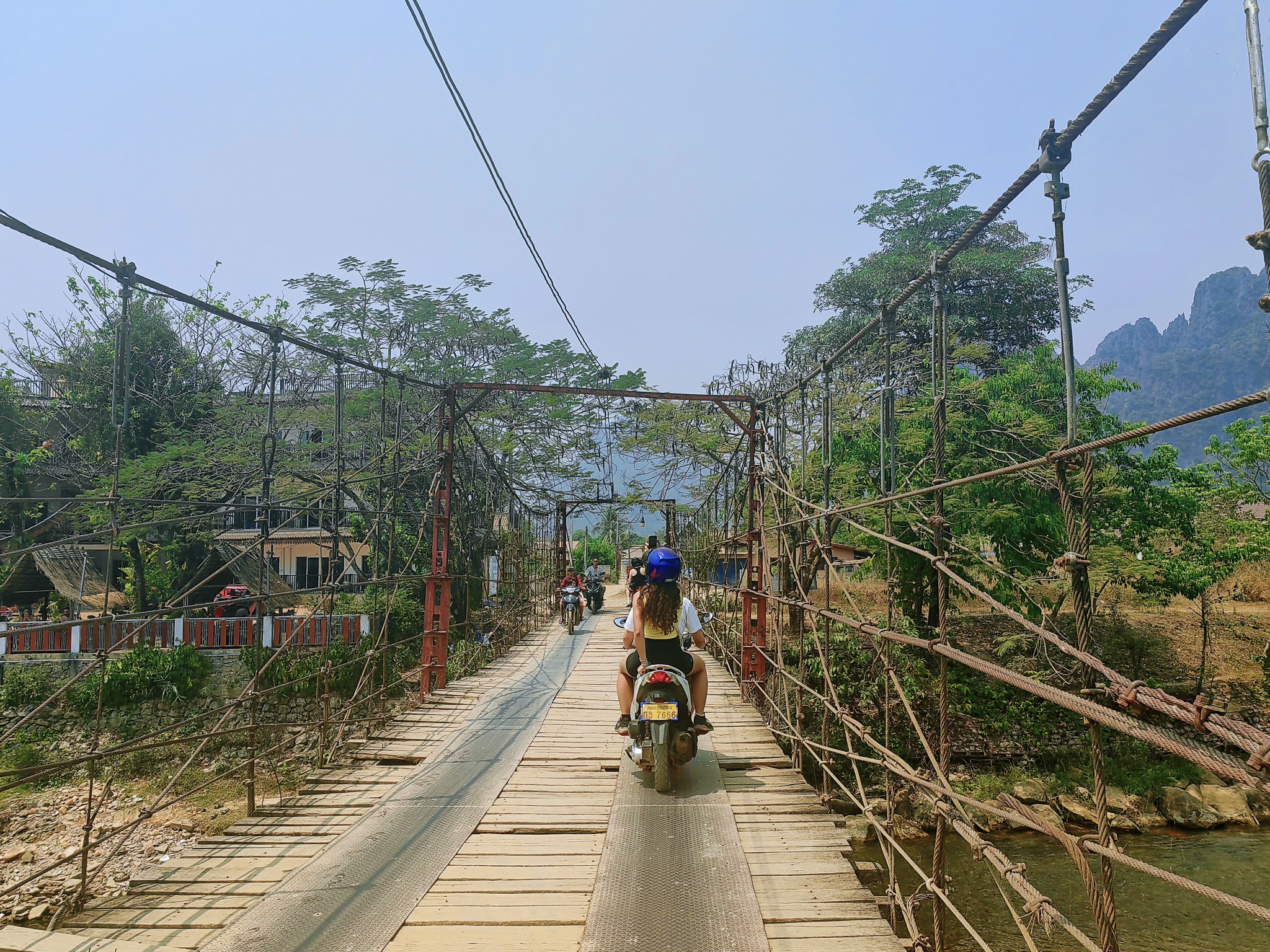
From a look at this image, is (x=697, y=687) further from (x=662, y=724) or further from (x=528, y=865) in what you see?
(x=528, y=865)

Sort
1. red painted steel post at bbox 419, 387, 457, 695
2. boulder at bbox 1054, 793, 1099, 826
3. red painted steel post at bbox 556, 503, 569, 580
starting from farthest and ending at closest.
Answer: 1. red painted steel post at bbox 556, 503, 569, 580
2. boulder at bbox 1054, 793, 1099, 826
3. red painted steel post at bbox 419, 387, 457, 695

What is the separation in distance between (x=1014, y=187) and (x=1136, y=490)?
9.55 metres

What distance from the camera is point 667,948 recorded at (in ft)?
7.05

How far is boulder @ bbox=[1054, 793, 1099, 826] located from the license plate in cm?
832

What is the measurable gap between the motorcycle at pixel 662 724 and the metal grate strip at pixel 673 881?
119mm

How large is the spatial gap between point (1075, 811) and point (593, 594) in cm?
783

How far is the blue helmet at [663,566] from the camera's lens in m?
3.80

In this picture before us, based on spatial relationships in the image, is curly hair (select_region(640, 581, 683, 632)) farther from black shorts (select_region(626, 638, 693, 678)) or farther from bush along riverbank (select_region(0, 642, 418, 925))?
bush along riverbank (select_region(0, 642, 418, 925))

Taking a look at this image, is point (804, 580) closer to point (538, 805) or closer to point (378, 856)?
point (538, 805)

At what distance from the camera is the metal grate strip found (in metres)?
Result: 2.20

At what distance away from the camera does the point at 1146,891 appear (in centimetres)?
695

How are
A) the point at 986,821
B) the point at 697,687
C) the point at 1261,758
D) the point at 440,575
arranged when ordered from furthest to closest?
the point at 986,821, the point at 440,575, the point at 697,687, the point at 1261,758

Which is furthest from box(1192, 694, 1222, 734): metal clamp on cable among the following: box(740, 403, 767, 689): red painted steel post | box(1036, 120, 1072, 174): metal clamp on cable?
box(740, 403, 767, 689): red painted steel post

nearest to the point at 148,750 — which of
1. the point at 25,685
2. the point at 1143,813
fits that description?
the point at 25,685
